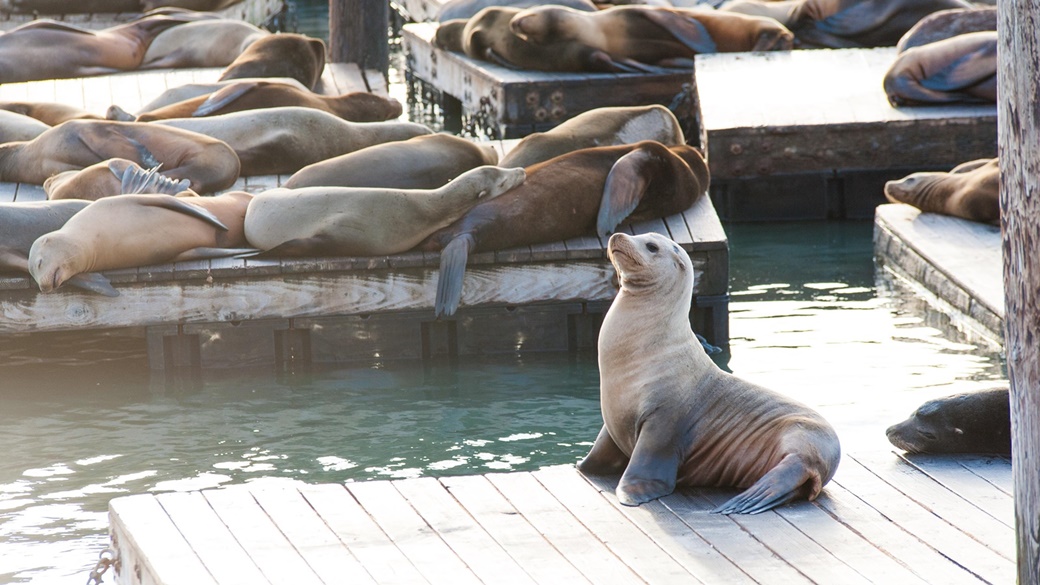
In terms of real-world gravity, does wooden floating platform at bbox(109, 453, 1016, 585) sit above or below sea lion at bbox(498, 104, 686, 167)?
below

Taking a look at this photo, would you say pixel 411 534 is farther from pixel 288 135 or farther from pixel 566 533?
pixel 288 135

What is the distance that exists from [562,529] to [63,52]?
8.83 metres

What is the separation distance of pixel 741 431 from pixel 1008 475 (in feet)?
2.34

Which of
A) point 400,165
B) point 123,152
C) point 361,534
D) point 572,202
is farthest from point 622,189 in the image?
point 361,534

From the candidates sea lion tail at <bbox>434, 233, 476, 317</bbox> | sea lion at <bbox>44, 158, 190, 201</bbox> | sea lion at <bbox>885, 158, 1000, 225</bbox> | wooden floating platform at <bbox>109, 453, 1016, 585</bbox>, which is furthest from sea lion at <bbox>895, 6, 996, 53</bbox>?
wooden floating platform at <bbox>109, 453, 1016, 585</bbox>

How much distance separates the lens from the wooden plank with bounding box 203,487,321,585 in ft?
11.4

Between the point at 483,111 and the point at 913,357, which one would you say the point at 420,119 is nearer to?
the point at 483,111

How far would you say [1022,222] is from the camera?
2.62 m

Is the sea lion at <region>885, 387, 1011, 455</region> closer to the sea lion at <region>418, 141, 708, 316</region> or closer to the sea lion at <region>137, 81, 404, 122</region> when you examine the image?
the sea lion at <region>418, 141, 708, 316</region>

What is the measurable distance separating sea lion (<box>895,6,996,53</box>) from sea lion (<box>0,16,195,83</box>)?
563cm

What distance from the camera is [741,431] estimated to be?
3.98m

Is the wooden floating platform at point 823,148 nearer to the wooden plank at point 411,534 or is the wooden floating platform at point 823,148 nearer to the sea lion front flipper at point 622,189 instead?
the sea lion front flipper at point 622,189

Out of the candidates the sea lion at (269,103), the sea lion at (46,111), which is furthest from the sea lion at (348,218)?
the sea lion at (46,111)

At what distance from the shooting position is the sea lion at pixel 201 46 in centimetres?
1173
